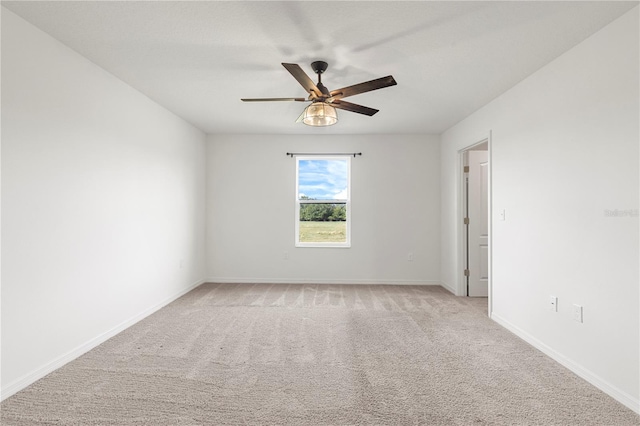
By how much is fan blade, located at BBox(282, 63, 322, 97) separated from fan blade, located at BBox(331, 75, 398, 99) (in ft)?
0.52

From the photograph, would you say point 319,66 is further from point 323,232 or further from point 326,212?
point 323,232

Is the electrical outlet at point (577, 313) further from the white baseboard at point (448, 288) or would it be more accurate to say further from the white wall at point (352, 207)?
the white wall at point (352, 207)

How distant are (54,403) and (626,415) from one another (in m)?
3.50

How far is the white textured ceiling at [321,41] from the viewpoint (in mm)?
2018

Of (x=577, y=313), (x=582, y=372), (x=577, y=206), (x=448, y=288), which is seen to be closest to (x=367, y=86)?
(x=577, y=206)

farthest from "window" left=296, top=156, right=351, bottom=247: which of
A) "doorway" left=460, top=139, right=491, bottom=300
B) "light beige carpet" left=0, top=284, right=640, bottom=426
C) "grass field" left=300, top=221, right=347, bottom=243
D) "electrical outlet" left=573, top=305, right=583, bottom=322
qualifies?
"electrical outlet" left=573, top=305, right=583, bottom=322

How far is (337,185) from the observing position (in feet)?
18.1

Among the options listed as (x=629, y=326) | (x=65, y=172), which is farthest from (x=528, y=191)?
(x=65, y=172)

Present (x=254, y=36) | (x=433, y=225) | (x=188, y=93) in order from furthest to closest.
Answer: (x=433, y=225) < (x=188, y=93) < (x=254, y=36)

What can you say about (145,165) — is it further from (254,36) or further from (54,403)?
(54,403)

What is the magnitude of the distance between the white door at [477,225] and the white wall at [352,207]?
0.71m

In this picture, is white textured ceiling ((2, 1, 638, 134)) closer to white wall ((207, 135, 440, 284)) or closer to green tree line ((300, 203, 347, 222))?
white wall ((207, 135, 440, 284))

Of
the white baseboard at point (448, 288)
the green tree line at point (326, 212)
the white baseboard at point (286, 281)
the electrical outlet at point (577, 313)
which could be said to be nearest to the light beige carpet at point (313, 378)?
the electrical outlet at point (577, 313)

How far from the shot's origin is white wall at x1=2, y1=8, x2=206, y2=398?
2.10 m
